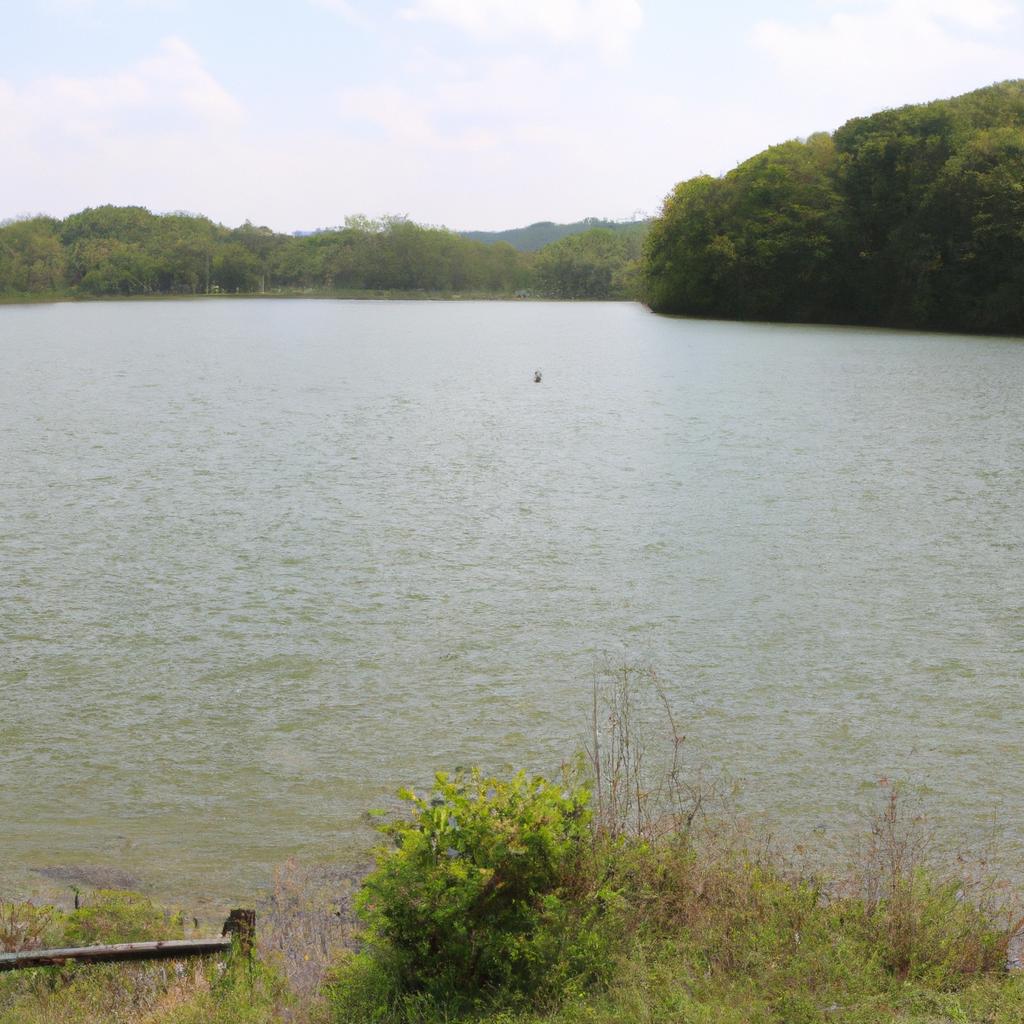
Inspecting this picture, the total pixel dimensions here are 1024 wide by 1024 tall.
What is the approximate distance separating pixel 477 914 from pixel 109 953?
131 cm

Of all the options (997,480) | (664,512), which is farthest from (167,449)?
(997,480)

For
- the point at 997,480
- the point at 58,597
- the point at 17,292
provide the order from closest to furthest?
1. the point at 58,597
2. the point at 997,480
3. the point at 17,292

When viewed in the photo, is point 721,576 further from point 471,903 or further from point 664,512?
point 471,903

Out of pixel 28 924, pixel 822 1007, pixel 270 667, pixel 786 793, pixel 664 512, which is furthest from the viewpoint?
pixel 664 512

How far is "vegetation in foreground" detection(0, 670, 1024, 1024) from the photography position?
359 cm

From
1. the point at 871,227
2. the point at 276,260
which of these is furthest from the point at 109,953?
the point at 276,260

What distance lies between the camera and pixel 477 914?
3.78 m

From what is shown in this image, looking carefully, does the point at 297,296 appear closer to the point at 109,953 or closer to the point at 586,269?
the point at 586,269

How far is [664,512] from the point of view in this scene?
→ 44.1 ft

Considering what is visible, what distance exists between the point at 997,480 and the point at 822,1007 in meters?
13.3

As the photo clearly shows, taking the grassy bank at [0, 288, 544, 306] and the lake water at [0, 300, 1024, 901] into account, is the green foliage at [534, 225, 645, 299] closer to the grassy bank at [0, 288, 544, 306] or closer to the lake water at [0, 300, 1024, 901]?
the grassy bank at [0, 288, 544, 306]

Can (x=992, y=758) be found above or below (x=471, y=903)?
below

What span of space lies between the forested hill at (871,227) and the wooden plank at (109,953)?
49.1 metres

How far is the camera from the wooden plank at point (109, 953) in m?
3.88
